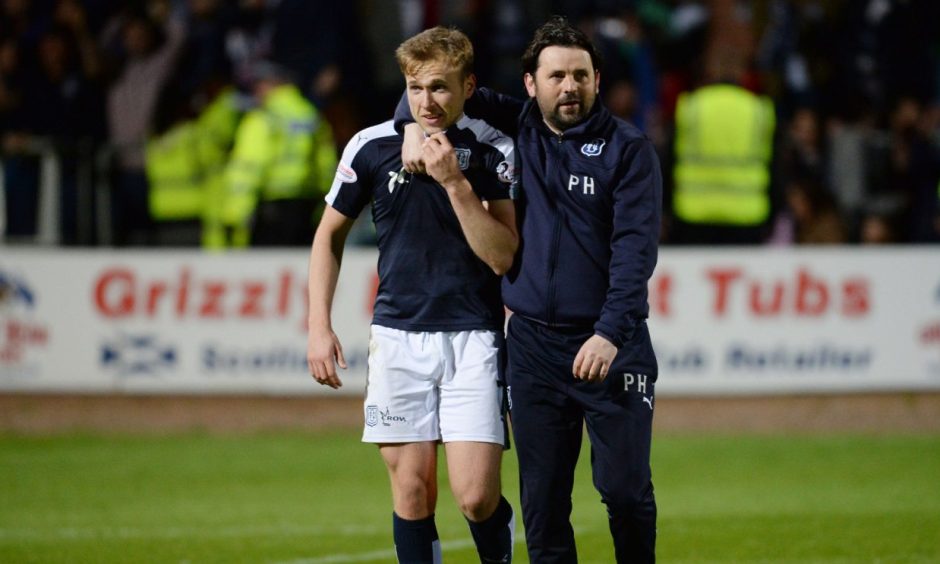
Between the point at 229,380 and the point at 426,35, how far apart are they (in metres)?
7.11

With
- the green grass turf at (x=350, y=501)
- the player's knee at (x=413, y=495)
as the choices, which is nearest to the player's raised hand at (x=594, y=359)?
the player's knee at (x=413, y=495)

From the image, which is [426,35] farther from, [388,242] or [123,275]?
[123,275]

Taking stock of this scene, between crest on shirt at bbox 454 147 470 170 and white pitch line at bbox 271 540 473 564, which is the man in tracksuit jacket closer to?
Answer: crest on shirt at bbox 454 147 470 170

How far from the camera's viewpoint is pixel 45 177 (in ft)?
44.6

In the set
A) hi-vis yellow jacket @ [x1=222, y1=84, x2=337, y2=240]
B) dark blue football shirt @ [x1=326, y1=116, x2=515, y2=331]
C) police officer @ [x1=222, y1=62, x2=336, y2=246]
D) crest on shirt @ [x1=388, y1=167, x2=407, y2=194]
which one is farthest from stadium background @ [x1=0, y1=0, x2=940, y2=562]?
crest on shirt @ [x1=388, y1=167, x2=407, y2=194]

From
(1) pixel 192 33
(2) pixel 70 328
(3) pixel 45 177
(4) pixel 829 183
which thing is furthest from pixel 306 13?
(4) pixel 829 183

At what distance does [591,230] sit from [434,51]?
883 mm

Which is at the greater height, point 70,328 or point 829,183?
point 829,183

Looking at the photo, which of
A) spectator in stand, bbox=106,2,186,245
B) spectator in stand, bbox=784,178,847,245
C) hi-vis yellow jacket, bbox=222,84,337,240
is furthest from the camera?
spectator in stand, bbox=106,2,186,245

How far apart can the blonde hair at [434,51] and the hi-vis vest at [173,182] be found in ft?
27.4

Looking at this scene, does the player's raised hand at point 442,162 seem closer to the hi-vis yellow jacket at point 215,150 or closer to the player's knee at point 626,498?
the player's knee at point 626,498

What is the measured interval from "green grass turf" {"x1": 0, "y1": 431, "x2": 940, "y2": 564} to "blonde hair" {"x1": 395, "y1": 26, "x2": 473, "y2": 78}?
307cm

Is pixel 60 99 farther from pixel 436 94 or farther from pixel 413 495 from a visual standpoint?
pixel 413 495

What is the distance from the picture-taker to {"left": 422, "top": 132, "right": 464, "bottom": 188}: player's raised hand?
5.86m
